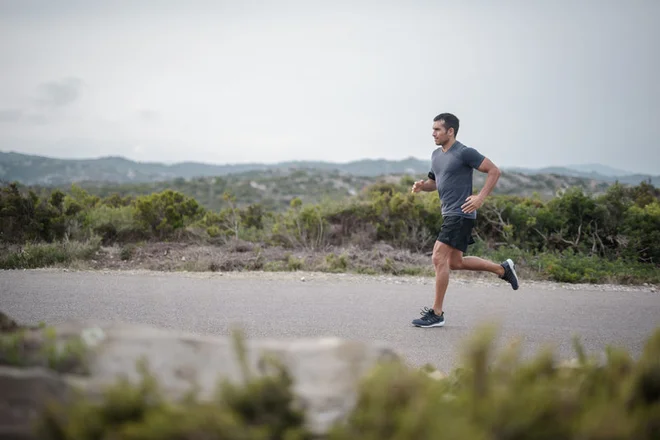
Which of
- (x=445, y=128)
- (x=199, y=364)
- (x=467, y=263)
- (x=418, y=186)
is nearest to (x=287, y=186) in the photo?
(x=418, y=186)

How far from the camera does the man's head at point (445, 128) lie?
6066 millimetres

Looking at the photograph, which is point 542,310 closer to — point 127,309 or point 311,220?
point 127,309

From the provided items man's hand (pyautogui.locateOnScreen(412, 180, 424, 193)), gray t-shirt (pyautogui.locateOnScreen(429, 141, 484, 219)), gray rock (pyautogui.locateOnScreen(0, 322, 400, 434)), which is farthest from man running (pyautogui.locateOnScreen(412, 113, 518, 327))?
gray rock (pyautogui.locateOnScreen(0, 322, 400, 434))

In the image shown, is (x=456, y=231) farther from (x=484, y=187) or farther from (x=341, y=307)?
(x=341, y=307)

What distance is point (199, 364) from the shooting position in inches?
66.5

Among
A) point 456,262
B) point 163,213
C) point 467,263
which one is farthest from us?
point 163,213

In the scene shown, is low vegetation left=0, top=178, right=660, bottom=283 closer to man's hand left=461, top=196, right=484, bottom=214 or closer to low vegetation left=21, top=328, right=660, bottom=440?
man's hand left=461, top=196, right=484, bottom=214

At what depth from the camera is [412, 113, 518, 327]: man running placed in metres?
5.88

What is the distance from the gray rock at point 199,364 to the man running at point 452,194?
167 inches

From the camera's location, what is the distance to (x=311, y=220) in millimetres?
11711

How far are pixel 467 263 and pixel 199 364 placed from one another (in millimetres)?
5228

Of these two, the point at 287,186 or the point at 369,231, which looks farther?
the point at 287,186

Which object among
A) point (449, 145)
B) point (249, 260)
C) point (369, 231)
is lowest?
point (249, 260)

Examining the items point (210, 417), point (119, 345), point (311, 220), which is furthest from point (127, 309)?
point (311, 220)
